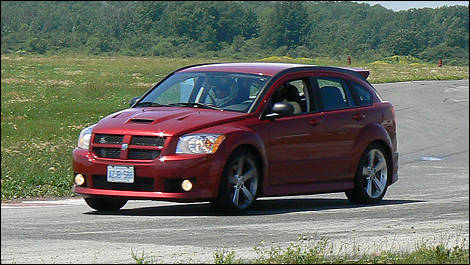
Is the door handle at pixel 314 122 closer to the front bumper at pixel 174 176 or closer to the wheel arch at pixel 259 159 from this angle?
the wheel arch at pixel 259 159

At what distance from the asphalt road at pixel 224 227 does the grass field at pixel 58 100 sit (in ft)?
11.2

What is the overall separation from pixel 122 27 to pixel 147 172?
50.8 metres

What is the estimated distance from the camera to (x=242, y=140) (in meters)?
11.7

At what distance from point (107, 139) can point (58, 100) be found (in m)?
35.9

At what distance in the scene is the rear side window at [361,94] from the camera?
13828mm

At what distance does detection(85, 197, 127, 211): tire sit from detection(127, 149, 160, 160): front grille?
37.8 inches

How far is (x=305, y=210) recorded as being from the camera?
12.7 metres

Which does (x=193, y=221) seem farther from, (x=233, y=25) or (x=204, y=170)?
(x=233, y=25)

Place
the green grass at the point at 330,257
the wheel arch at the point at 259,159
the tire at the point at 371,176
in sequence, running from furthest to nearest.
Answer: the tire at the point at 371,176, the wheel arch at the point at 259,159, the green grass at the point at 330,257

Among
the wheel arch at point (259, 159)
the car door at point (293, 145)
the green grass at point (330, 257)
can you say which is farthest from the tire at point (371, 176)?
the green grass at point (330, 257)

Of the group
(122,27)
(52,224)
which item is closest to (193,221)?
(52,224)

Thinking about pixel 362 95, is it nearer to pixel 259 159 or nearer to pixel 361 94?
pixel 361 94

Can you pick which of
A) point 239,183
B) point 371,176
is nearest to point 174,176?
point 239,183

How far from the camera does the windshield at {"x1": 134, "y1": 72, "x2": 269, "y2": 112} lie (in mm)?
12422
